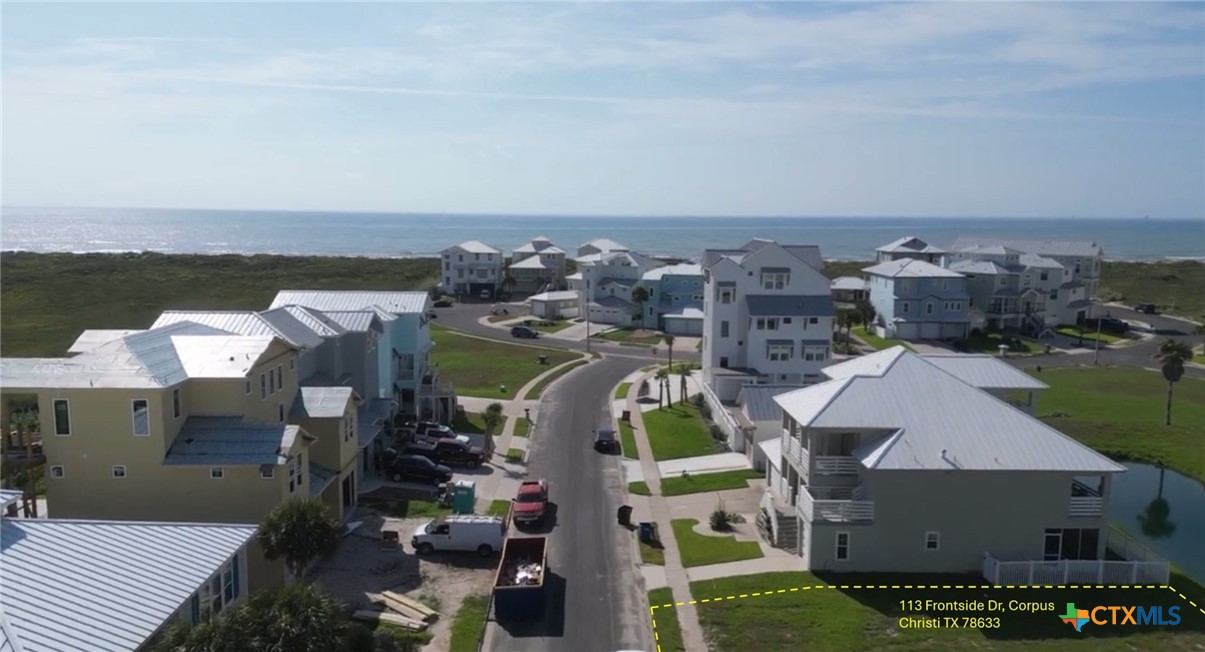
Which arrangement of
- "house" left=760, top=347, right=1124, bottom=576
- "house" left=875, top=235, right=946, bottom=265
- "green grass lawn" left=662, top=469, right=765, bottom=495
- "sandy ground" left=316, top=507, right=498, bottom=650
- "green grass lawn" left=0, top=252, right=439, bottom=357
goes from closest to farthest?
"sandy ground" left=316, top=507, right=498, bottom=650
"house" left=760, top=347, right=1124, bottom=576
"green grass lawn" left=662, top=469, right=765, bottom=495
"green grass lawn" left=0, top=252, right=439, bottom=357
"house" left=875, top=235, right=946, bottom=265

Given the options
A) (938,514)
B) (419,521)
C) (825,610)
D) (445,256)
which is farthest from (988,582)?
(445,256)

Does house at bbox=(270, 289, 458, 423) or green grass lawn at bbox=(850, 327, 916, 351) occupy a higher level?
house at bbox=(270, 289, 458, 423)

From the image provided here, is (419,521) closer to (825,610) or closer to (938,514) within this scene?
(825,610)

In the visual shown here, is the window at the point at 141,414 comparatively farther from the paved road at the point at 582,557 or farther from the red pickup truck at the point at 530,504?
the red pickup truck at the point at 530,504

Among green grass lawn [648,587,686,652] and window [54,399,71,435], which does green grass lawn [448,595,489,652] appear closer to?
green grass lawn [648,587,686,652]

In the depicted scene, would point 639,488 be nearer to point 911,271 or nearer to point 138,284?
point 911,271

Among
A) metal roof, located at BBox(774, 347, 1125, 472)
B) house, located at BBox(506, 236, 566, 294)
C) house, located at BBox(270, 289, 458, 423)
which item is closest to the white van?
metal roof, located at BBox(774, 347, 1125, 472)
